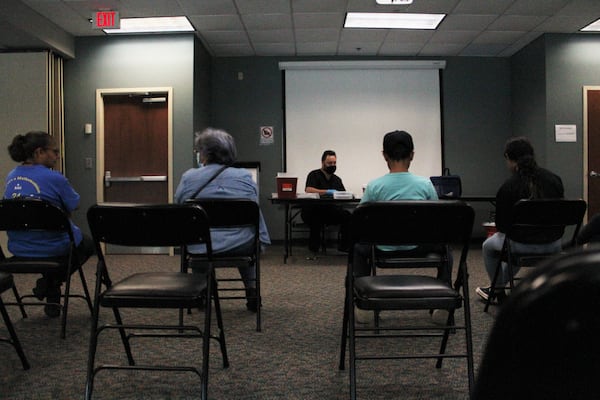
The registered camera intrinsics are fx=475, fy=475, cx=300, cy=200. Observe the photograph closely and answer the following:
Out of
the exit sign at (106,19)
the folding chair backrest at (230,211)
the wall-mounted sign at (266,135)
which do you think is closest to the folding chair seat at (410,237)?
the folding chair backrest at (230,211)

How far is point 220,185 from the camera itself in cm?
279

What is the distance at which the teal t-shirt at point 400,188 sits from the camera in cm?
239

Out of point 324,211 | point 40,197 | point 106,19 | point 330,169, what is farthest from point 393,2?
point 40,197

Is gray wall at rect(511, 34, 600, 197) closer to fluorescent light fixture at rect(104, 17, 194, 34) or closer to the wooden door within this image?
fluorescent light fixture at rect(104, 17, 194, 34)

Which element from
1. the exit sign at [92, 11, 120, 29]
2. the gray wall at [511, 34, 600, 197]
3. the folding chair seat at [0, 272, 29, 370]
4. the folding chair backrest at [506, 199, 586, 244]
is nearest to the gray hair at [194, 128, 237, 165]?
the folding chair seat at [0, 272, 29, 370]

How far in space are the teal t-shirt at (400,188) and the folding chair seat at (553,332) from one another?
2135 millimetres

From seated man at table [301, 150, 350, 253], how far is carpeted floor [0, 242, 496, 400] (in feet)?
7.32

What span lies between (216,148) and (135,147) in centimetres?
→ 349

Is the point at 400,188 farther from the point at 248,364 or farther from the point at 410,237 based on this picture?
the point at 248,364

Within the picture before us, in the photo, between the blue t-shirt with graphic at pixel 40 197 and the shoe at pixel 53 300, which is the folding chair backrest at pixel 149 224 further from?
the shoe at pixel 53 300

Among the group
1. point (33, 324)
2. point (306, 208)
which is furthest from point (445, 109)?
point (33, 324)

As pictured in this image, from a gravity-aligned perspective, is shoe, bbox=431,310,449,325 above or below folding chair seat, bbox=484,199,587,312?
below

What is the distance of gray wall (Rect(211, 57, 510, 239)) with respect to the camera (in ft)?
23.0

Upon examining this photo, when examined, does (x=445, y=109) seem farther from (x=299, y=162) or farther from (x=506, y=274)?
(x=506, y=274)
